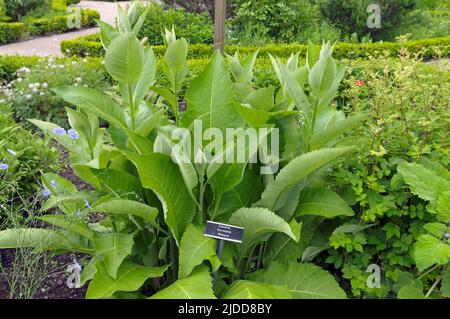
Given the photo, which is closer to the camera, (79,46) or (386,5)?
(79,46)

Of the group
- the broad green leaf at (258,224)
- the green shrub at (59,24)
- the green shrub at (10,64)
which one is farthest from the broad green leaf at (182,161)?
the green shrub at (59,24)

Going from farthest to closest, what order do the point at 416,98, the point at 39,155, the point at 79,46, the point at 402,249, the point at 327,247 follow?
the point at 79,46, the point at 39,155, the point at 416,98, the point at 327,247, the point at 402,249

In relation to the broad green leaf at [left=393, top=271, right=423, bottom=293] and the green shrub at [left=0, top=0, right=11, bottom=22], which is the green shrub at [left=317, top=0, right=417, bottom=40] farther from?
the broad green leaf at [left=393, top=271, right=423, bottom=293]

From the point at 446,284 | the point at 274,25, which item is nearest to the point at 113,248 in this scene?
the point at 446,284

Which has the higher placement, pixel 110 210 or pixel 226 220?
pixel 110 210

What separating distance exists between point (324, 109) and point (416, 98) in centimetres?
57

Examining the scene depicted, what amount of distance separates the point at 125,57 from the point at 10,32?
33.5ft

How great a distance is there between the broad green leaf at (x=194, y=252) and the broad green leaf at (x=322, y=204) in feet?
1.43

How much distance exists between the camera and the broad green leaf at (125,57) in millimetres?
1733

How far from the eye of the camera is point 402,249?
6.66 ft

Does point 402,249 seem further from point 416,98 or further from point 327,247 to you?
point 416,98

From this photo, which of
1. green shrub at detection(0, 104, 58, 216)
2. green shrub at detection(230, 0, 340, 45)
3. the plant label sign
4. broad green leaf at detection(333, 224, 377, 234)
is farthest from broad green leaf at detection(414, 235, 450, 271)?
green shrub at detection(230, 0, 340, 45)

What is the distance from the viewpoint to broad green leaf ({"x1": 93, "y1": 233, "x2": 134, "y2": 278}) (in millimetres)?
1787
